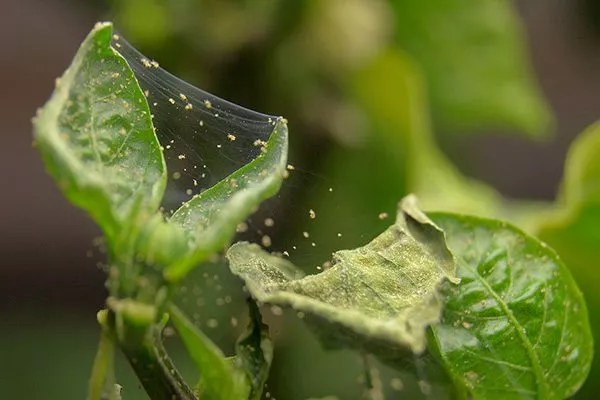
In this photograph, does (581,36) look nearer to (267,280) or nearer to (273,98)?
(273,98)

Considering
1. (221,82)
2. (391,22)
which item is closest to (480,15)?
(391,22)

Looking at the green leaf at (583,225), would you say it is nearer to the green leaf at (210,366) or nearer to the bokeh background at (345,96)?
the bokeh background at (345,96)

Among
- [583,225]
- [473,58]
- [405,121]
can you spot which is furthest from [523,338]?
[473,58]

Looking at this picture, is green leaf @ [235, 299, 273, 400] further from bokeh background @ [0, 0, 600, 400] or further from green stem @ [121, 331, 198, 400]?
bokeh background @ [0, 0, 600, 400]

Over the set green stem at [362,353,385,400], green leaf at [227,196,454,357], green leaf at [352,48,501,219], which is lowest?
green leaf at [352,48,501,219]

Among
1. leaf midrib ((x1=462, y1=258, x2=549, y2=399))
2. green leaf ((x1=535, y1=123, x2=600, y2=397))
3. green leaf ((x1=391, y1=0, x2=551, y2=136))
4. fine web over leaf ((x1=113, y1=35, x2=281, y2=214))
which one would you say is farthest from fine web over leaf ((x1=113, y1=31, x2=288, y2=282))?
green leaf ((x1=391, y1=0, x2=551, y2=136))

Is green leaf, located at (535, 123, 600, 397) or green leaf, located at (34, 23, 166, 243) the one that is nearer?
green leaf, located at (34, 23, 166, 243)

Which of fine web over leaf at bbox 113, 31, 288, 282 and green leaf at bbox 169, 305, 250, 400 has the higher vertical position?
fine web over leaf at bbox 113, 31, 288, 282

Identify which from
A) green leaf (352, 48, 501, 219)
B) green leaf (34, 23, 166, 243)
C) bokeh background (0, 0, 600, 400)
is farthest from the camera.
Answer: green leaf (352, 48, 501, 219)
